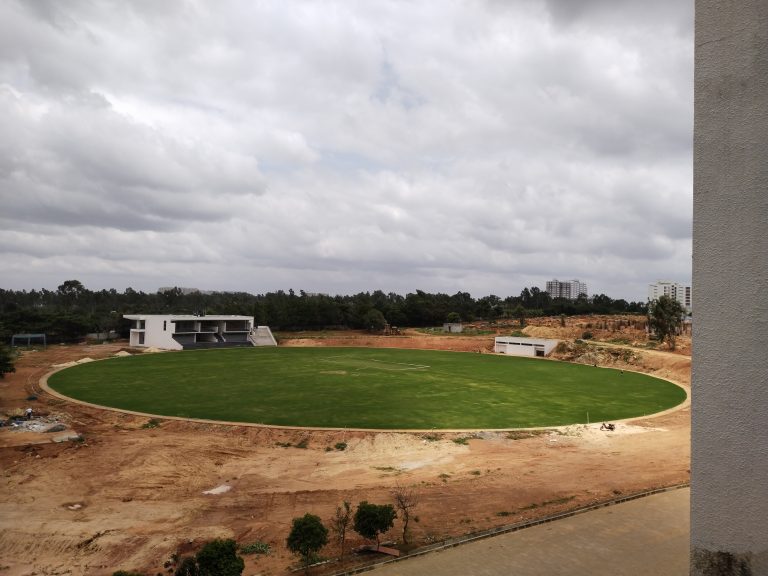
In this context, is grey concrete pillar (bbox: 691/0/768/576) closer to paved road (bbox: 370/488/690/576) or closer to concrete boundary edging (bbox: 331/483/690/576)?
paved road (bbox: 370/488/690/576)

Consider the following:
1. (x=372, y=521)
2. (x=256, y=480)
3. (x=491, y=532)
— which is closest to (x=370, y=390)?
(x=256, y=480)

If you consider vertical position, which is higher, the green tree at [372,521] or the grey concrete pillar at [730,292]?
the grey concrete pillar at [730,292]

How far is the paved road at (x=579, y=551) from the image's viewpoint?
34.1 ft

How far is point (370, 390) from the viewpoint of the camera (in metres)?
35.8

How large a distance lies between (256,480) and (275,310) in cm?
6967

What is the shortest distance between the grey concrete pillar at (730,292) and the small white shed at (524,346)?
57.7 meters

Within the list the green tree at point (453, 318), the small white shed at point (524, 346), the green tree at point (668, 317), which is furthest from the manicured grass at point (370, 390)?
the green tree at point (453, 318)

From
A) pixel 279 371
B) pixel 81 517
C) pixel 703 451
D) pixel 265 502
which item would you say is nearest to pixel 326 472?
pixel 265 502

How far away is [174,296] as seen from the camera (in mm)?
139500

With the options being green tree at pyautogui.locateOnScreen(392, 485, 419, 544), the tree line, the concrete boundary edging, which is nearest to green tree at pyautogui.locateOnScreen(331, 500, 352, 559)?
the concrete boundary edging

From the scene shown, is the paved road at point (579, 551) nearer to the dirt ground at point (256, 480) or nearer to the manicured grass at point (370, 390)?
the dirt ground at point (256, 480)

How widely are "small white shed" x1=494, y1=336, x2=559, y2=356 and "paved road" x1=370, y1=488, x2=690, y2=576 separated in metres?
49.2

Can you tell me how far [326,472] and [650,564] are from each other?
1154 centimetres

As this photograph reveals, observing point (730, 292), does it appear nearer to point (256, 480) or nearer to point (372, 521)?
point (372, 521)
